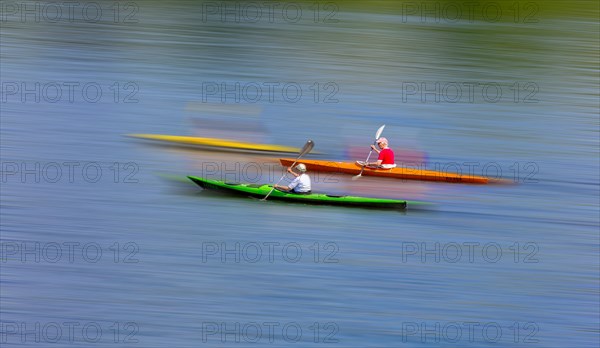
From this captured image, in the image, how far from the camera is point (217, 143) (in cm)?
1425

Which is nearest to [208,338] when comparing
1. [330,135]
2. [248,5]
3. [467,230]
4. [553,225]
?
[467,230]

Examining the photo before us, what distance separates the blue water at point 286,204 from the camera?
9.70 metres

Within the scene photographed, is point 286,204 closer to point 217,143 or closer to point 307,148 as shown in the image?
point 307,148

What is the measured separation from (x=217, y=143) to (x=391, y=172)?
2432 mm

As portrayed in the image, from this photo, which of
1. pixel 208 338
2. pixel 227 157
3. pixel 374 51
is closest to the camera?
pixel 208 338

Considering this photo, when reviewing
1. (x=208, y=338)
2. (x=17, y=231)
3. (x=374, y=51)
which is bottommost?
(x=208, y=338)

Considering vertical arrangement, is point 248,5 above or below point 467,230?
above

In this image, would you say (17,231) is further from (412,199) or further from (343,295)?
(412,199)

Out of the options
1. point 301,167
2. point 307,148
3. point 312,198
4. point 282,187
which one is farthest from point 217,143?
point 312,198

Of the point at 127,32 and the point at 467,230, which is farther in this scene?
the point at 127,32

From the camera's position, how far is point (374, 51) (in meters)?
20.1

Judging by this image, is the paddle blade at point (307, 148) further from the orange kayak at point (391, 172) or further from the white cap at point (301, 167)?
the white cap at point (301, 167)

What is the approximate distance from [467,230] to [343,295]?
2327 millimetres

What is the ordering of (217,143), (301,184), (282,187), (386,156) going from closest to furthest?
(301,184) → (282,187) → (386,156) → (217,143)
